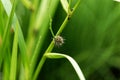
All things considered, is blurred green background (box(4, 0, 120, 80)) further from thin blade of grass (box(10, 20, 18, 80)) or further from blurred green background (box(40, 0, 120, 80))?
thin blade of grass (box(10, 20, 18, 80))

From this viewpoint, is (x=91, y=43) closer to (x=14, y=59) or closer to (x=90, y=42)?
(x=90, y=42)

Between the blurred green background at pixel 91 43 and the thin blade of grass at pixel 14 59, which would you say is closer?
the thin blade of grass at pixel 14 59

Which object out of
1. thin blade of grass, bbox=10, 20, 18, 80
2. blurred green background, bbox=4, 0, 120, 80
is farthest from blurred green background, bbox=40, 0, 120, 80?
thin blade of grass, bbox=10, 20, 18, 80

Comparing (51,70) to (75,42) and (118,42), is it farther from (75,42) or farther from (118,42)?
(118,42)

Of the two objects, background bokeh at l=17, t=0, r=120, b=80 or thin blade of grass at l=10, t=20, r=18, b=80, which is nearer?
thin blade of grass at l=10, t=20, r=18, b=80

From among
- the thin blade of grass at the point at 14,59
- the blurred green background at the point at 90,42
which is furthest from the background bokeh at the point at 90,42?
the thin blade of grass at the point at 14,59

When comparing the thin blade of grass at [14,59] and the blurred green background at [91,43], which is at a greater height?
the thin blade of grass at [14,59]

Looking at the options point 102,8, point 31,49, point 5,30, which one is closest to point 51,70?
point 31,49

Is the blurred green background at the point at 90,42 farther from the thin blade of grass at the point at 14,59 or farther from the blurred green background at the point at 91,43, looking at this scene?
the thin blade of grass at the point at 14,59
